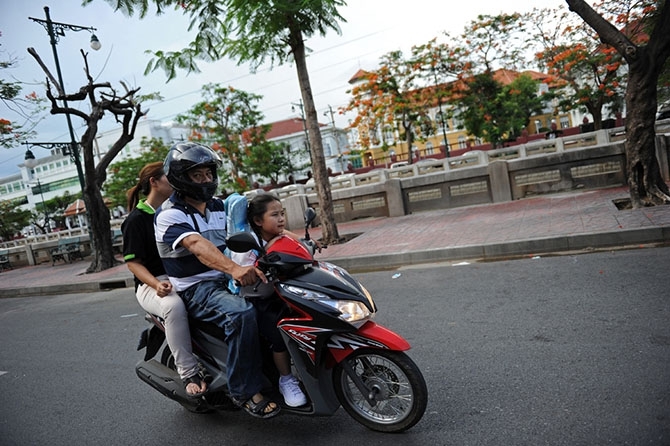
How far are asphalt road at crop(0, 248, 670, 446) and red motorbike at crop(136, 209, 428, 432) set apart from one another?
0.22 meters

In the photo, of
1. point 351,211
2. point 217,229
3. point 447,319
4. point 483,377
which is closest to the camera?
point 217,229

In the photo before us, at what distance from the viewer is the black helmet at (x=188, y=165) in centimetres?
300

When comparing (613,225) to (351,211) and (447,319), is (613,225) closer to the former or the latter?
(447,319)

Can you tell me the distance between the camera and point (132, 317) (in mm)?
7586

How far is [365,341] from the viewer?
268cm

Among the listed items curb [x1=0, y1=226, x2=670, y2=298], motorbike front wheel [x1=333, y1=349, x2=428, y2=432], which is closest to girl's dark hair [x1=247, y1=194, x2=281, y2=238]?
motorbike front wheel [x1=333, y1=349, x2=428, y2=432]

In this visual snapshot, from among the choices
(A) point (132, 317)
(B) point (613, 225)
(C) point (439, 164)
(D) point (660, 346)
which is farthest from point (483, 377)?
(C) point (439, 164)

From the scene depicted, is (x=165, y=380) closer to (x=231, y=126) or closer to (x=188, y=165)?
(x=188, y=165)

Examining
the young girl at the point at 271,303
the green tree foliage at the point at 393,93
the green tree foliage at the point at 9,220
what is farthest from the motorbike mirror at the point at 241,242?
the green tree foliage at the point at 9,220

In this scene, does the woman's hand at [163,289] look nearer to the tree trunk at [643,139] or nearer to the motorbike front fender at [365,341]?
the motorbike front fender at [365,341]

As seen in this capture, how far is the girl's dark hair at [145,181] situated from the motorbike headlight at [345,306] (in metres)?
1.78

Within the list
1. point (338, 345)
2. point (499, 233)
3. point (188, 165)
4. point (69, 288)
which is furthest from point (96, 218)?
point (338, 345)

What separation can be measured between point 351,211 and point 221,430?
39.7 feet

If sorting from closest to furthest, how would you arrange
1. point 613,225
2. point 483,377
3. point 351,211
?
point 483,377 → point 613,225 → point 351,211
